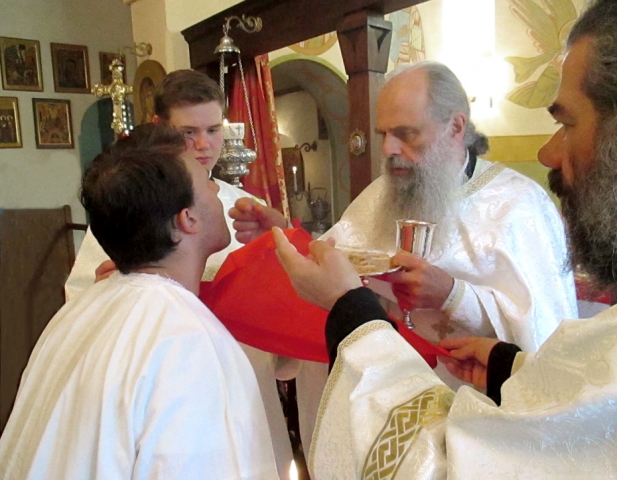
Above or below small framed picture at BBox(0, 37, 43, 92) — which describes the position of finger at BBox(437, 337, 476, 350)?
below

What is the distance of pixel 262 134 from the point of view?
12.8 ft

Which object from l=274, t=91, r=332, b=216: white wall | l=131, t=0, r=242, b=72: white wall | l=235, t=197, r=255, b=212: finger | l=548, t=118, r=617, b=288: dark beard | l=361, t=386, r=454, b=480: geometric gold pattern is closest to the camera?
l=361, t=386, r=454, b=480: geometric gold pattern

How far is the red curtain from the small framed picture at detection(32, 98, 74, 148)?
1.54 meters

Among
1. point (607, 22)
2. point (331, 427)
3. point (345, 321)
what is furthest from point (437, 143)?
point (331, 427)

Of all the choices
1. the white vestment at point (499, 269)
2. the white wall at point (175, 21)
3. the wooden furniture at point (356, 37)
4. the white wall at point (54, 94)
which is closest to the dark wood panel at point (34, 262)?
the white wall at point (54, 94)

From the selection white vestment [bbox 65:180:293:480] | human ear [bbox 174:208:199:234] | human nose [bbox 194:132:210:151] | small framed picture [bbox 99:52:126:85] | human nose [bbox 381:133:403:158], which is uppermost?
small framed picture [bbox 99:52:126:85]

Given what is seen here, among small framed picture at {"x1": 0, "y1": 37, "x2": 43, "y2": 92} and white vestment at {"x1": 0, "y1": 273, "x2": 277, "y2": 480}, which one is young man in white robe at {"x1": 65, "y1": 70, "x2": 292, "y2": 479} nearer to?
white vestment at {"x1": 0, "y1": 273, "x2": 277, "y2": 480}

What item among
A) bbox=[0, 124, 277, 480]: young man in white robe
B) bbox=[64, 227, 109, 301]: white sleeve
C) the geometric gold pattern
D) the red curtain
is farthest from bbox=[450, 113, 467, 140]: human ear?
the red curtain

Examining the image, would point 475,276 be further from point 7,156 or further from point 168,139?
point 7,156

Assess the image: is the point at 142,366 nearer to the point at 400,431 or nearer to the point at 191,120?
the point at 400,431

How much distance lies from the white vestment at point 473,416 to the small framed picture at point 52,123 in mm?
4160

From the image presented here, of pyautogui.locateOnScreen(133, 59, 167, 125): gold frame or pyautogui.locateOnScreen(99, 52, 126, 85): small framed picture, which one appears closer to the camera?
pyautogui.locateOnScreen(133, 59, 167, 125): gold frame

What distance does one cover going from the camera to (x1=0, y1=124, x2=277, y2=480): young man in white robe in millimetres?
995

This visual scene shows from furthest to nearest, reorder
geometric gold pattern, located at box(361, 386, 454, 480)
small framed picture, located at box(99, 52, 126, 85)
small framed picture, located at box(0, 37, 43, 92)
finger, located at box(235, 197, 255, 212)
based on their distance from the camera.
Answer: small framed picture, located at box(99, 52, 126, 85)
small framed picture, located at box(0, 37, 43, 92)
finger, located at box(235, 197, 255, 212)
geometric gold pattern, located at box(361, 386, 454, 480)
